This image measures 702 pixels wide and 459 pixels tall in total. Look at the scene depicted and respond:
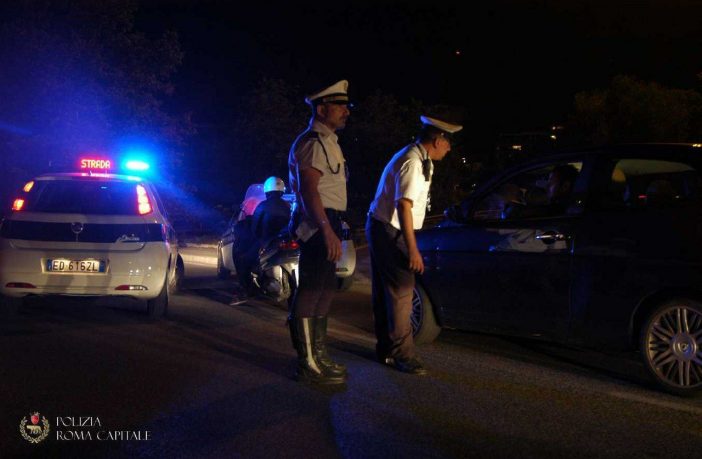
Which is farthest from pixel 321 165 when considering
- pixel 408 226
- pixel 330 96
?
pixel 408 226

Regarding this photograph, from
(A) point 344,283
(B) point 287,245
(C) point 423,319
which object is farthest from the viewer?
(A) point 344,283

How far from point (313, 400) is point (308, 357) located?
1.38 ft

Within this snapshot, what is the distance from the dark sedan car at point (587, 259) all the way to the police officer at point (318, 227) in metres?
1.31

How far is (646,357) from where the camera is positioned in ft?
17.5

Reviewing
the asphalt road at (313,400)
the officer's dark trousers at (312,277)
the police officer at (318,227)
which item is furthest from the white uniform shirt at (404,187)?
the asphalt road at (313,400)

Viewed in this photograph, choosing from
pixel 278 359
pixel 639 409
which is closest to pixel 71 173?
pixel 278 359

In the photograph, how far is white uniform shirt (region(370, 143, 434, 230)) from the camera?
5.57m

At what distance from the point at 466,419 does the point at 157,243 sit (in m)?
4.07

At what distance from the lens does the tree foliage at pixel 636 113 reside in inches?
1139

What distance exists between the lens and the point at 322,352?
5.56m

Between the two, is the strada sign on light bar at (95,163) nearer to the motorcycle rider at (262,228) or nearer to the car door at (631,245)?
the motorcycle rider at (262,228)

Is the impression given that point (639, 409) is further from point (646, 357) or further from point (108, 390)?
point (108, 390)

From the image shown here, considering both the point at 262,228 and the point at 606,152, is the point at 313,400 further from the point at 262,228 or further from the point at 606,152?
the point at 262,228

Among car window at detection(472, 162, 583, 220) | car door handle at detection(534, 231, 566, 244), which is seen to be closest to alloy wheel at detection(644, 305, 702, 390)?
car door handle at detection(534, 231, 566, 244)
